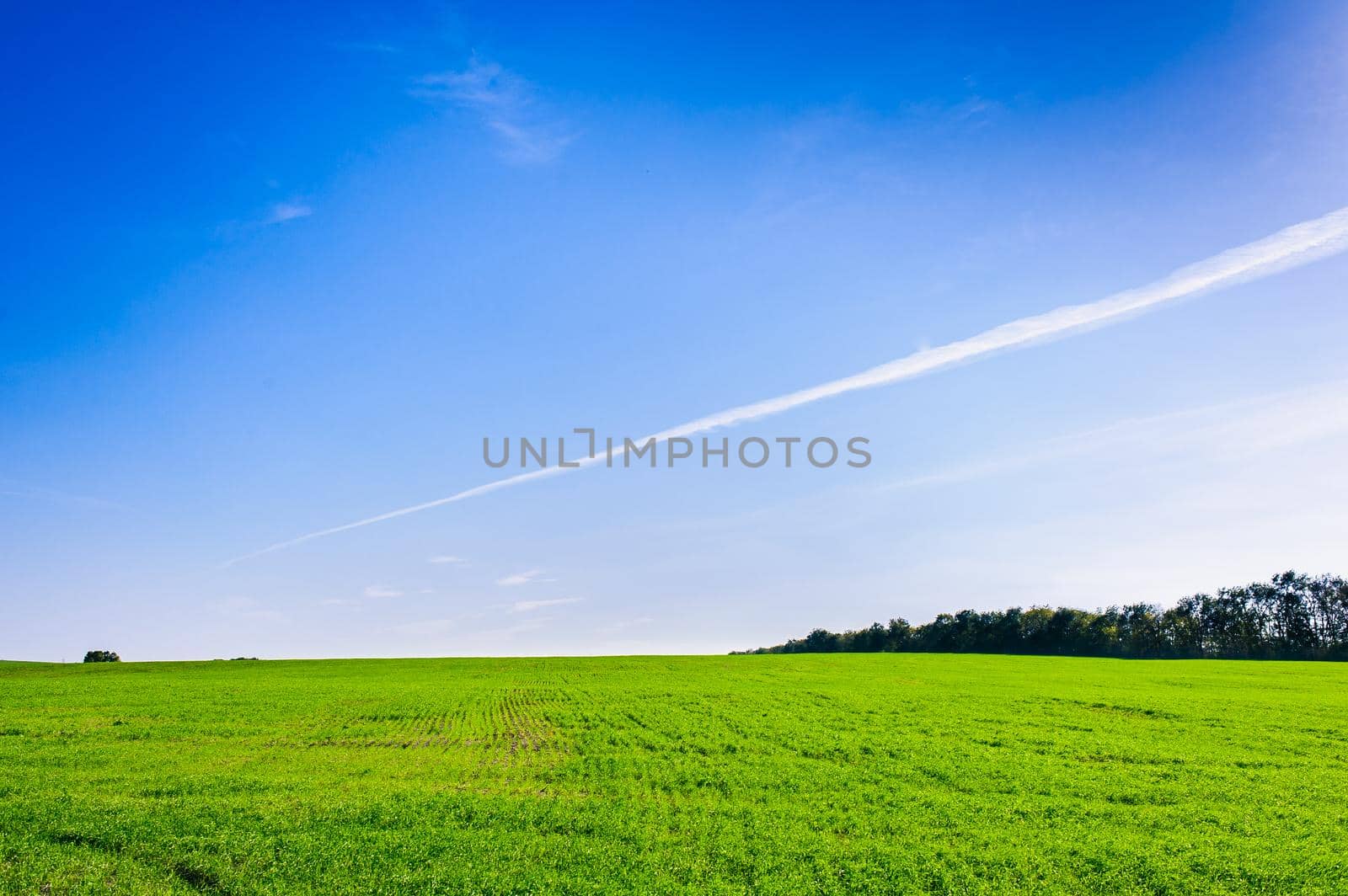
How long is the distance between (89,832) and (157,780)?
8869 millimetres

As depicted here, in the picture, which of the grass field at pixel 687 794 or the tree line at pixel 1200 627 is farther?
the tree line at pixel 1200 627

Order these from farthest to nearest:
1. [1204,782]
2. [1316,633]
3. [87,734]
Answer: [1316,633], [87,734], [1204,782]

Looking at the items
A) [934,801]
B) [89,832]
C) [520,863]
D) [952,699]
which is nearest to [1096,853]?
[934,801]

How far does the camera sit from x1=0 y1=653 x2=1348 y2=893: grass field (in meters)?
18.0

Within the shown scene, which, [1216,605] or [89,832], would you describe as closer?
[89,832]

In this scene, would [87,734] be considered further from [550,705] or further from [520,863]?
[520,863]

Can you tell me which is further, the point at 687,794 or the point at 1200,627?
the point at 1200,627

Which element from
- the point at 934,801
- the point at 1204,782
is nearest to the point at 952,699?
the point at 1204,782

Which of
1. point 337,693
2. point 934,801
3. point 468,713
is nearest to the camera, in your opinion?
point 934,801

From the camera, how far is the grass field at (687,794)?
1803 centimetres

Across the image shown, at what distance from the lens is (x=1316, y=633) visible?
15688cm

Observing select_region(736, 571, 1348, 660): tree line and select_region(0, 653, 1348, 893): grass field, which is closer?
select_region(0, 653, 1348, 893): grass field

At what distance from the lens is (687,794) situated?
26109mm

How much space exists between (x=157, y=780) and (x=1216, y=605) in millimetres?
200460
